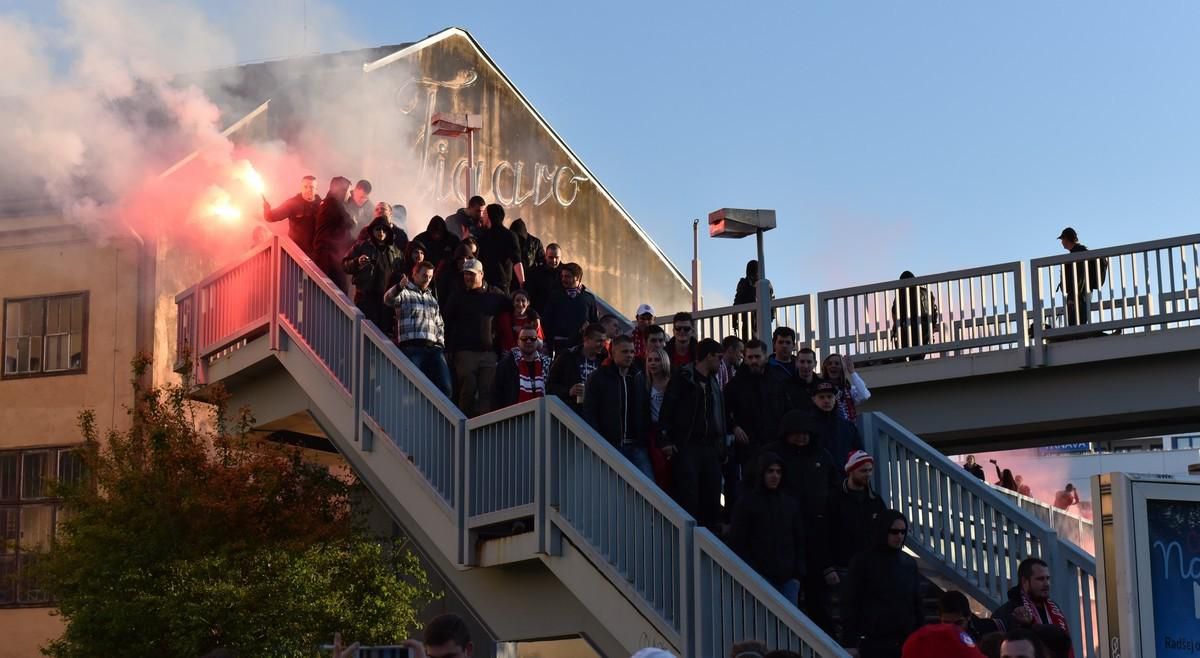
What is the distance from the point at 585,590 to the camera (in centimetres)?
1344

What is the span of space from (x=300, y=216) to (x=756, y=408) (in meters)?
7.01

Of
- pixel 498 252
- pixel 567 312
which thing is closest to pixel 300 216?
pixel 498 252

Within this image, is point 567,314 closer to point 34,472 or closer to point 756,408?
→ point 756,408

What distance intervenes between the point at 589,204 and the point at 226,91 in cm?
935

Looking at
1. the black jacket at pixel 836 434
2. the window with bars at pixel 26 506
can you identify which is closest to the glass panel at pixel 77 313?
the window with bars at pixel 26 506

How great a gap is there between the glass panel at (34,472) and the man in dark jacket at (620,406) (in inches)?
451

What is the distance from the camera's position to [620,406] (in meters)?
13.4

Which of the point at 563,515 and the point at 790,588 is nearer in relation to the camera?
the point at 790,588

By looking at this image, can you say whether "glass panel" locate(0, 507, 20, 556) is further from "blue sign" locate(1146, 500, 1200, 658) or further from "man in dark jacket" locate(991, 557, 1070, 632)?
"blue sign" locate(1146, 500, 1200, 658)

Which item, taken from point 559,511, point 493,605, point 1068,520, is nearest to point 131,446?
point 493,605

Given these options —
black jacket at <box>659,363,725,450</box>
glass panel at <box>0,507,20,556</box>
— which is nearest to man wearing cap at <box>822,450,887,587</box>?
black jacket at <box>659,363,725,450</box>

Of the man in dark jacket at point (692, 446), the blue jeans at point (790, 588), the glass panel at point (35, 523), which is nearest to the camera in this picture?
the blue jeans at point (790, 588)

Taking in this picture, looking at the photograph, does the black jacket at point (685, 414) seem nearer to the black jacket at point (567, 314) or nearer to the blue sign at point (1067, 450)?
the black jacket at point (567, 314)

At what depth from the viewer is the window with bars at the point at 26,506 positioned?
22.4 m
